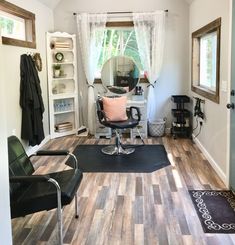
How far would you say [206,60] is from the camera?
5578 mm

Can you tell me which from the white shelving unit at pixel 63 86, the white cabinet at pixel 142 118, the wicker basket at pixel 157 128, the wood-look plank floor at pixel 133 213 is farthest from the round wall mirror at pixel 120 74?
the wood-look plank floor at pixel 133 213

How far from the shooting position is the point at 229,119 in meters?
3.70

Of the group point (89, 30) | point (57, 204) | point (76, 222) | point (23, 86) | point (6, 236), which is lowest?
point (76, 222)

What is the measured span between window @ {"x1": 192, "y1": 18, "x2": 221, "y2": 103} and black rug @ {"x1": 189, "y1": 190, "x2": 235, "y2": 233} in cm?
121

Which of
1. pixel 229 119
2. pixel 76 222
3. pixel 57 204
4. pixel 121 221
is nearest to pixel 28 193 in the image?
pixel 57 204

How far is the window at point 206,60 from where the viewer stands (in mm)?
4504

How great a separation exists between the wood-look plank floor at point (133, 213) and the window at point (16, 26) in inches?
68.6

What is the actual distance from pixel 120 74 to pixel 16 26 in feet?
7.24

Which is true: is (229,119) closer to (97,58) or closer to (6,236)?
(6,236)

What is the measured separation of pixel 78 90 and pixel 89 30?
44.8 inches

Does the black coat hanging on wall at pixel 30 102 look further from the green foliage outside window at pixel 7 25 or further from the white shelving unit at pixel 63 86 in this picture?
the white shelving unit at pixel 63 86

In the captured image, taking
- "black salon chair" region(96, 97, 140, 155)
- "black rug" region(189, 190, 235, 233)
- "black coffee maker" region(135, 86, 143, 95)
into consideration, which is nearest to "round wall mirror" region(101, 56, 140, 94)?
"black coffee maker" region(135, 86, 143, 95)

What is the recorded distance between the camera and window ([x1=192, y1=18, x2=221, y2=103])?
14.8 ft

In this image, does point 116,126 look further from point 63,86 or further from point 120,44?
point 120,44
